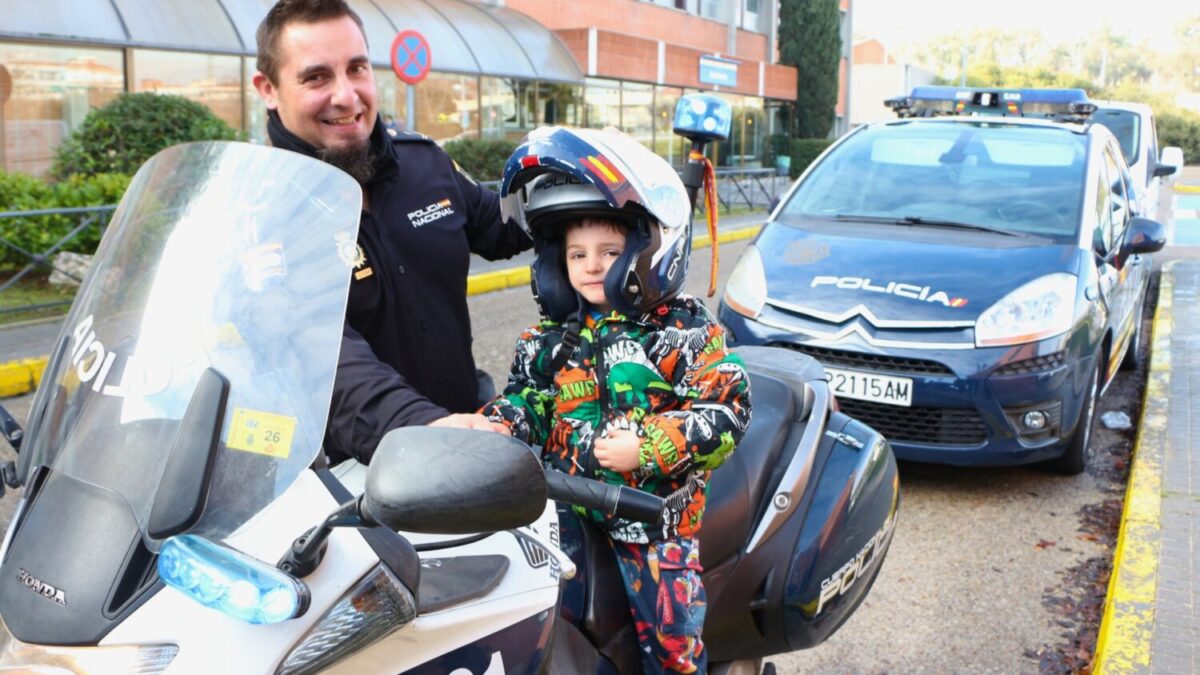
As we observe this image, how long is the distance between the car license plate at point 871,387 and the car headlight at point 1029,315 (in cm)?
39

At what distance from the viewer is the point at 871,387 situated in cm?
492

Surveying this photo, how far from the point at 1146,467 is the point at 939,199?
5.73 ft

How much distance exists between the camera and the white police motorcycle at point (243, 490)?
1251 mm

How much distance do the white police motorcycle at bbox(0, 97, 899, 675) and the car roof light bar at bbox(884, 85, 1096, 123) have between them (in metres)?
7.98

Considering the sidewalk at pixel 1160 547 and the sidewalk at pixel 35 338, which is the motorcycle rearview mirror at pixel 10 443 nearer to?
the sidewalk at pixel 1160 547

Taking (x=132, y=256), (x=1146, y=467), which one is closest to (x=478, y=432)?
(x=132, y=256)

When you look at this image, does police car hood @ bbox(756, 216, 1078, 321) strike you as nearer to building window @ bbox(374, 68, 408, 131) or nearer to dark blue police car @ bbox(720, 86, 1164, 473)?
dark blue police car @ bbox(720, 86, 1164, 473)

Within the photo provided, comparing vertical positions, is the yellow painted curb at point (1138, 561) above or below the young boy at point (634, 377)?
below

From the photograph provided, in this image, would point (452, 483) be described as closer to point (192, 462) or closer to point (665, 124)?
point (192, 462)

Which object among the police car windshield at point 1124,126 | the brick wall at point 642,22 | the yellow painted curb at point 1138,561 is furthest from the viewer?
the brick wall at point 642,22

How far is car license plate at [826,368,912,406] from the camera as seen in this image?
486cm

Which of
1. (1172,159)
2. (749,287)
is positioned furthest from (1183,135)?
(749,287)

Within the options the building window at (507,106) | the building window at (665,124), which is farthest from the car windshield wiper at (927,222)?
the building window at (665,124)

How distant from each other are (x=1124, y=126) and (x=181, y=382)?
1219cm
